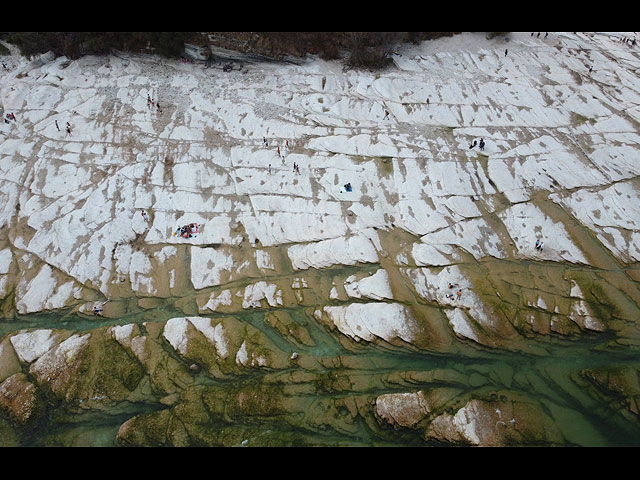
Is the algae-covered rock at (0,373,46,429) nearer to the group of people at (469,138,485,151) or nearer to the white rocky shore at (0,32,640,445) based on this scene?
the white rocky shore at (0,32,640,445)

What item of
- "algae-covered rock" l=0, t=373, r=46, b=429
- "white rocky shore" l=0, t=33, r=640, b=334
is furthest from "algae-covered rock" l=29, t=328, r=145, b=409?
"white rocky shore" l=0, t=33, r=640, b=334

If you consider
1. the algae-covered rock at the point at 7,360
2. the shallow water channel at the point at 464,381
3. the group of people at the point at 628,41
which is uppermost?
the group of people at the point at 628,41

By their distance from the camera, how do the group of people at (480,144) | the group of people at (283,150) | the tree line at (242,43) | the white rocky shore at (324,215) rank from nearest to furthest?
the white rocky shore at (324,215) < the group of people at (283,150) < the group of people at (480,144) < the tree line at (242,43)

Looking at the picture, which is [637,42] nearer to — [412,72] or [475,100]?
[475,100]

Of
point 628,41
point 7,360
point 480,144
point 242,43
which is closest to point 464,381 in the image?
point 480,144

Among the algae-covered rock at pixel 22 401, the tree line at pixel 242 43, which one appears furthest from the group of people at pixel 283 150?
the algae-covered rock at pixel 22 401

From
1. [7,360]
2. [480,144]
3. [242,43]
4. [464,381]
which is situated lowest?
[7,360]

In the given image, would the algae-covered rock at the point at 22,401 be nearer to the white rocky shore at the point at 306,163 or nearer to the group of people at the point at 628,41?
the white rocky shore at the point at 306,163

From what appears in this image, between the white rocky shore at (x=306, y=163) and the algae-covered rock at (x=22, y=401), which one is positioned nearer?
the algae-covered rock at (x=22, y=401)

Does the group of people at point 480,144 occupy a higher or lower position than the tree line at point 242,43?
lower

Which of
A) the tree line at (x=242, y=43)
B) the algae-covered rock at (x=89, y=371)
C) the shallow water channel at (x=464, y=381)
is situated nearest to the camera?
the shallow water channel at (x=464, y=381)

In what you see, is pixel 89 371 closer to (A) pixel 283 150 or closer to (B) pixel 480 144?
(A) pixel 283 150

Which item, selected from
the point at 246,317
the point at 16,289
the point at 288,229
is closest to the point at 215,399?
the point at 246,317
